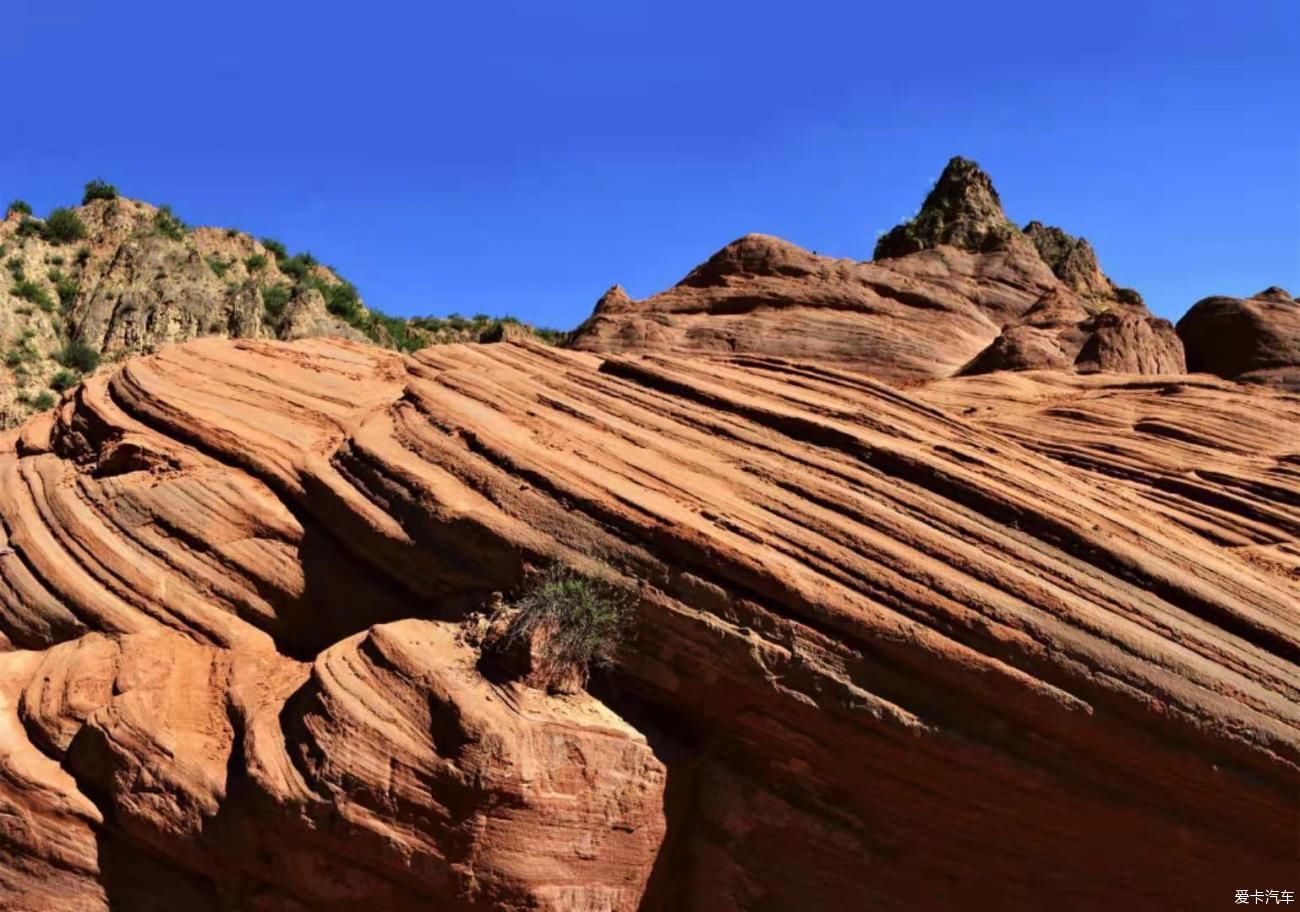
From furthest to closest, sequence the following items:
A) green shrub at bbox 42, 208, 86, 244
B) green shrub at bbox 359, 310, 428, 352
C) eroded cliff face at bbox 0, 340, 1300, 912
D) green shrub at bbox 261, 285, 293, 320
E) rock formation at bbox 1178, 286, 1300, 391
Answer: green shrub at bbox 359, 310, 428, 352, green shrub at bbox 261, 285, 293, 320, green shrub at bbox 42, 208, 86, 244, rock formation at bbox 1178, 286, 1300, 391, eroded cliff face at bbox 0, 340, 1300, 912

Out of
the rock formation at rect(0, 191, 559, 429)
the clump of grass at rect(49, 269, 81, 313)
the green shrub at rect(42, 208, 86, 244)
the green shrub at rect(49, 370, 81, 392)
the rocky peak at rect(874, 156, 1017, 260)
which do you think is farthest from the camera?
Answer: the green shrub at rect(42, 208, 86, 244)

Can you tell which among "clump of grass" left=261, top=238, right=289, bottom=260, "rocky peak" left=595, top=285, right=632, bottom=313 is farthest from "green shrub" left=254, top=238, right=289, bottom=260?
"rocky peak" left=595, top=285, right=632, bottom=313

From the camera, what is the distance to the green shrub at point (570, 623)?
7664 millimetres

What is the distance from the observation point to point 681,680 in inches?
312

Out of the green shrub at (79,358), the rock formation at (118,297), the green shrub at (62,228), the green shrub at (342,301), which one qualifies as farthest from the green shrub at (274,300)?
the green shrub at (62,228)

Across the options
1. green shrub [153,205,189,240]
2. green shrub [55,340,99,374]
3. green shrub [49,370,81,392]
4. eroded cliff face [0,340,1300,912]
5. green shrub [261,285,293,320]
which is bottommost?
eroded cliff face [0,340,1300,912]

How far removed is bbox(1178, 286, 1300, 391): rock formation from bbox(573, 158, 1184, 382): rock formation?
619 mm

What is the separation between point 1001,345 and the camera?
15773mm

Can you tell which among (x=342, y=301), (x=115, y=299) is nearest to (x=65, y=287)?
(x=115, y=299)

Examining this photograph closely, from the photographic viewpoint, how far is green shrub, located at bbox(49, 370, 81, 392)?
30109 mm

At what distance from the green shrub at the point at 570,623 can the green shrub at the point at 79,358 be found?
2977 cm

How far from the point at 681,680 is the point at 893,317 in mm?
11393

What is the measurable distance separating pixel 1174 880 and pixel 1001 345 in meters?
10.1

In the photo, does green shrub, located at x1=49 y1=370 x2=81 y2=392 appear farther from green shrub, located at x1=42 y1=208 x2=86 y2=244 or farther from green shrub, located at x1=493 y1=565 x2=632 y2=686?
green shrub, located at x1=493 y1=565 x2=632 y2=686
